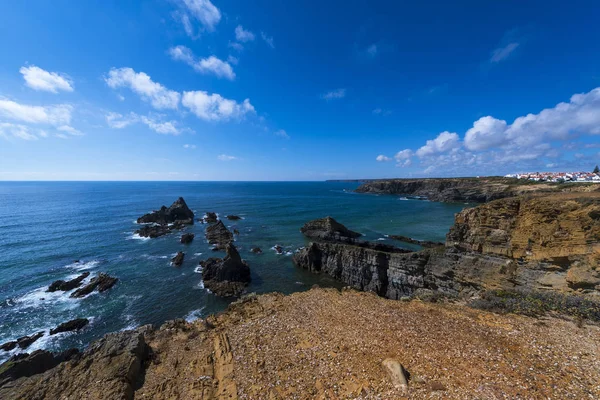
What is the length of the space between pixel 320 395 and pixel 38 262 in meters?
46.4

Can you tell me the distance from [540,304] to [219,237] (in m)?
44.8

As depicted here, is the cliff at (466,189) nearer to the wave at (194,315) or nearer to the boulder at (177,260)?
the wave at (194,315)

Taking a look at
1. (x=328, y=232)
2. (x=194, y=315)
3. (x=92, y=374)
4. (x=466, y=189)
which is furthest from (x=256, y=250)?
(x=466, y=189)

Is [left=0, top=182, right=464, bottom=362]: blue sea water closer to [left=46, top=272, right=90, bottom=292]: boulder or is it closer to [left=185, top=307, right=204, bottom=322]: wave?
[left=185, top=307, right=204, bottom=322]: wave

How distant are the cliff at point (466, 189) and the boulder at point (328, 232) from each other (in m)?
70.0

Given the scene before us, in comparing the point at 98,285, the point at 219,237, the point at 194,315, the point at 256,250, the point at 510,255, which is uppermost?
the point at 510,255

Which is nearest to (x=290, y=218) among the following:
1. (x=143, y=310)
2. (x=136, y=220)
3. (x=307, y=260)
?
(x=307, y=260)

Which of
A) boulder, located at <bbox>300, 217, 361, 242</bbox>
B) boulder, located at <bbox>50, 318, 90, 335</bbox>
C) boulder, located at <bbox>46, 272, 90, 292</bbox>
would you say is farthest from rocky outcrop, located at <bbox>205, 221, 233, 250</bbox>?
boulder, located at <bbox>50, 318, 90, 335</bbox>

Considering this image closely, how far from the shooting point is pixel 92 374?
1122cm

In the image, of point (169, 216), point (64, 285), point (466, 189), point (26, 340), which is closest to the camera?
point (26, 340)

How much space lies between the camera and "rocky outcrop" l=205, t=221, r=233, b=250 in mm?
43409

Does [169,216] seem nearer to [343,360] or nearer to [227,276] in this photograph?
[227,276]

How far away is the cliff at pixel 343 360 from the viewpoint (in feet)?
30.6

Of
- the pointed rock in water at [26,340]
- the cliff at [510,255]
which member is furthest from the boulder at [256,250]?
the pointed rock in water at [26,340]
